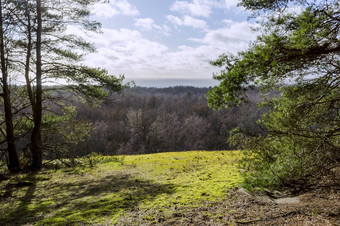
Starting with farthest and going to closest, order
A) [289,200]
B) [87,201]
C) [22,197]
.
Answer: [22,197], [87,201], [289,200]

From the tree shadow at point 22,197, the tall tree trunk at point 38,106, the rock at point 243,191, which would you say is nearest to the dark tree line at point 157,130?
the tall tree trunk at point 38,106

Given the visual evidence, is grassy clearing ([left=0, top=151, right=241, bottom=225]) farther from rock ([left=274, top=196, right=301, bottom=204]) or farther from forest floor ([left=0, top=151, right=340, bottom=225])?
rock ([left=274, top=196, right=301, bottom=204])

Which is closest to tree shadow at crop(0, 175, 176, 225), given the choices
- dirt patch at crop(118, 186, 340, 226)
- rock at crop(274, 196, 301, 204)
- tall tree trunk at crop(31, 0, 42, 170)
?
dirt patch at crop(118, 186, 340, 226)

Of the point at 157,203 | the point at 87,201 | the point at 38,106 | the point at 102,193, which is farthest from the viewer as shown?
the point at 38,106

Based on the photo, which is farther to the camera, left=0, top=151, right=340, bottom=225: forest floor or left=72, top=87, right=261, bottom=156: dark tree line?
left=72, top=87, right=261, bottom=156: dark tree line

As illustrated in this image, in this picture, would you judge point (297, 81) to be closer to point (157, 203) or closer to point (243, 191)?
point (243, 191)

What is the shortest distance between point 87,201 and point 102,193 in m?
0.80

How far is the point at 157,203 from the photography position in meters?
6.18

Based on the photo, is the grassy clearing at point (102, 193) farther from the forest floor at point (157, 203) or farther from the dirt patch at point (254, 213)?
the dirt patch at point (254, 213)

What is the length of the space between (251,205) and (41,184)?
8.11m

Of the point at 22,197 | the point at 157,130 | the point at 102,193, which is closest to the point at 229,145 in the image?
the point at 102,193

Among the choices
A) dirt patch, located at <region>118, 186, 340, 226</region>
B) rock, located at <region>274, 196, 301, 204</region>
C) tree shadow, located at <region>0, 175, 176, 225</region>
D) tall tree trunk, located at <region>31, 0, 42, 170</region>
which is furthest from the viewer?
tall tree trunk, located at <region>31, 0, 42, 170</region>

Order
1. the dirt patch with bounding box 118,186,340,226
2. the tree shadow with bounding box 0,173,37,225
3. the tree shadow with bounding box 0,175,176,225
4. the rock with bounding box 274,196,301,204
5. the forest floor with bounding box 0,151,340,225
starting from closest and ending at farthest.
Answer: the dirt patch with bounding box 118,186,340,226 → the forest floor with bounding box 0,151,340,225 → the rock with bounding box 274,196,301,204 → the tree shadow with bounding box 0,175,176,225 → the tree shadow with bounding box 0,173,37,225

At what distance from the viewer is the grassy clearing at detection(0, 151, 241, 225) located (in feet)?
19.5
